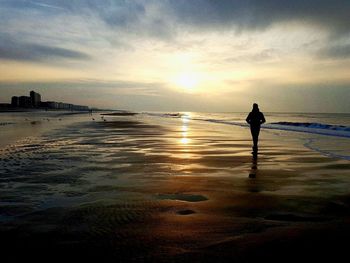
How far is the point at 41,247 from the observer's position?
450 centimetres

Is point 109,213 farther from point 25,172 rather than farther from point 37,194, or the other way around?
point 25,172

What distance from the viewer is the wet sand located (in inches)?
172

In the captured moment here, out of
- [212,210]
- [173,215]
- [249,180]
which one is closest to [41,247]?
[173,215]

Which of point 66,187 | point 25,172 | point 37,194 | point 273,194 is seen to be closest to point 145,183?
point 66,187

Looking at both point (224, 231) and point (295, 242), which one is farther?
point (224, 231)

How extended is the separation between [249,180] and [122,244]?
5401 mm

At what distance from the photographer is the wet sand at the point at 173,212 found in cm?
436

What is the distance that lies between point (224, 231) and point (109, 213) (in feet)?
6.80

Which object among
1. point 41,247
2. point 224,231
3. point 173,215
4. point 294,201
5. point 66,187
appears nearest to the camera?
point 41,247

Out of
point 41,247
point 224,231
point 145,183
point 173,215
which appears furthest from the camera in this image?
point 145,183

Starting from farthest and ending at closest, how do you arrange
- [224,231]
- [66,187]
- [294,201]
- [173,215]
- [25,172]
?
1. [25,172]
2. [66,187]
3. [294,201]
4. [173,215]
5. [224,231]

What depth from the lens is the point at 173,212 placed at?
20.1 feet

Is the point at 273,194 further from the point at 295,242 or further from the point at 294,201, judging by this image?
the point at 295,242

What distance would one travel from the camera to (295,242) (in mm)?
4621
